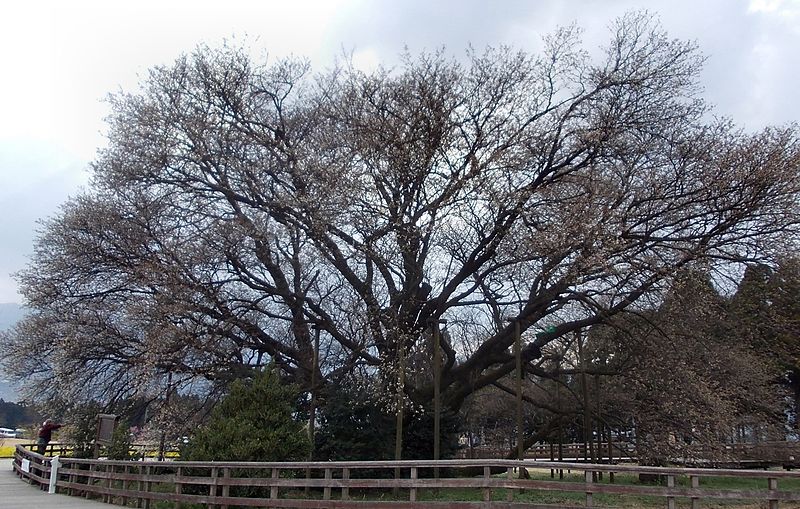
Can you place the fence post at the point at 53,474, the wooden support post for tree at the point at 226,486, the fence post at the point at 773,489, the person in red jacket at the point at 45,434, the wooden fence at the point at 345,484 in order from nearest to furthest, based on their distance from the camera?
the fence post at the point at 773,489 < the wooden fence at the point at 345,484 < the wooden support post for tree at the point at 226,486 < the fence post at the point at 53,474 < the person in red jacket at the point at 45,434

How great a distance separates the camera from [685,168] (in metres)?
16.6

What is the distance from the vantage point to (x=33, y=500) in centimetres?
1486

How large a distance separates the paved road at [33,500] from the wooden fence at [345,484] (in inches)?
15.8

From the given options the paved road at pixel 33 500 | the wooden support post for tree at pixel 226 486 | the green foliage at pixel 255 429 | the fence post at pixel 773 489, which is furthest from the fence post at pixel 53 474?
the fence post at pixel 773 489

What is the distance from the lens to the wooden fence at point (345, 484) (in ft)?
28.5

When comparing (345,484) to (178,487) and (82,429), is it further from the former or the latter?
(82,429)

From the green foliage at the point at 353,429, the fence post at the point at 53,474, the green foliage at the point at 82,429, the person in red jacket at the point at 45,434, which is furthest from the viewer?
the person in red jacket at the point at 45,434

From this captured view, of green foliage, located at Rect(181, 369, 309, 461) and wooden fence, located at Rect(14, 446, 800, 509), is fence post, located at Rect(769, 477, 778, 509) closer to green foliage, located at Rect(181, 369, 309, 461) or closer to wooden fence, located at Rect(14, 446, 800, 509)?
wooden fence, located at Rect(14, 446, 800, 509)

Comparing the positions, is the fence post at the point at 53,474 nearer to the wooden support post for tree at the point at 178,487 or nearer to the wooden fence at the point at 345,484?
the wooden fence at the point at 345,484

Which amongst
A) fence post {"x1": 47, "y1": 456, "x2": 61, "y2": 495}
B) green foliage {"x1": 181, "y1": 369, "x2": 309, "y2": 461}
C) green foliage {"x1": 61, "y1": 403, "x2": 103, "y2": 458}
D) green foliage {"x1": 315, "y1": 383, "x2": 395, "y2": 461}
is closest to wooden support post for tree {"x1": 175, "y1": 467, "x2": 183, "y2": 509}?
green foliage {"x1": 181, "y1": 369, "x2": 309, "y2": 461}

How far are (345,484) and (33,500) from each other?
8662 mm

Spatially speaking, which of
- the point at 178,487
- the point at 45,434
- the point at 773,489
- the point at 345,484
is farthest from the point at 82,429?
the point at 773,489

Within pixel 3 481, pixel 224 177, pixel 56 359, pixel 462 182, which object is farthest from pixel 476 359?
pixel 3 481

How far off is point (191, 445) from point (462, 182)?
873cm
